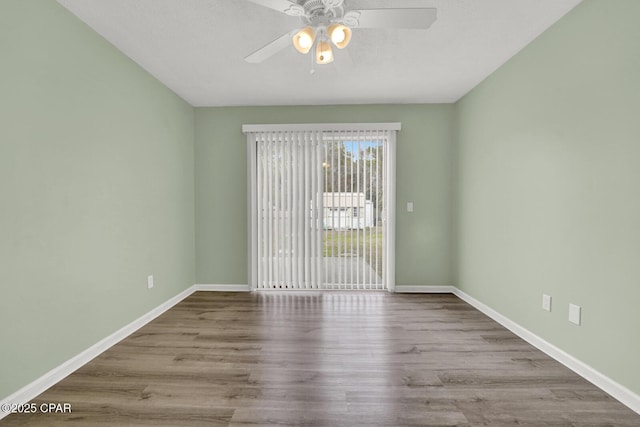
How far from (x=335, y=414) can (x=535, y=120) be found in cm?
267

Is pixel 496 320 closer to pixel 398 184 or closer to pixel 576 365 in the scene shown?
pixel 576 365

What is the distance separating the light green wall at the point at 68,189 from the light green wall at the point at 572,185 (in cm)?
351

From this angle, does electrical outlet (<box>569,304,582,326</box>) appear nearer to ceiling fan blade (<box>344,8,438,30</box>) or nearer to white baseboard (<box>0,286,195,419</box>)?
ceiling fan blade (<box>344,8,438,30</box>)

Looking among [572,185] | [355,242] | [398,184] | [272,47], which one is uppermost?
[272,47]

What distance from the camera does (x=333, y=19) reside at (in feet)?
5.89

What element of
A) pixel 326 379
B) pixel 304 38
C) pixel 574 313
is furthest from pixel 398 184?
pixel 326 379

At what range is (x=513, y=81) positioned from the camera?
2.73 meters

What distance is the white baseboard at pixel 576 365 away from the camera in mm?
1716

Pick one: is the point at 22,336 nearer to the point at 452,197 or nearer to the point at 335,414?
the point at 335,414

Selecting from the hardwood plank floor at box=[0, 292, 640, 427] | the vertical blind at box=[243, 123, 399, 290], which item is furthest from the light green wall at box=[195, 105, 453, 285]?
the hardwood plank floor at box=[0, 292, 640, 427]

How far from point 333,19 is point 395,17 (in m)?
0.38

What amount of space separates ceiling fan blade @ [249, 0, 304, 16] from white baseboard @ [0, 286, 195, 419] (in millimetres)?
2548

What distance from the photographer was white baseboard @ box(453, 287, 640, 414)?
172cm

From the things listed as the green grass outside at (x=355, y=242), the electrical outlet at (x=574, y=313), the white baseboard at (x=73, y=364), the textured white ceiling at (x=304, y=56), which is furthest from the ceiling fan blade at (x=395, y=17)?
the white baseboard at (x=73, y=364)
